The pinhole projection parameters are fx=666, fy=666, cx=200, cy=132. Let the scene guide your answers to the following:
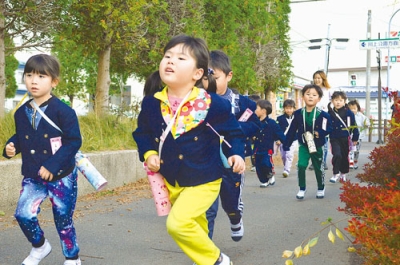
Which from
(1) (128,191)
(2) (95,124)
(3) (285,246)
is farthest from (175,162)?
(2) (95,124)

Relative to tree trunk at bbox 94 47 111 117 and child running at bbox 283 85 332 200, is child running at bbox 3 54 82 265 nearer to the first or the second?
child running at bbox 283 85 332 200

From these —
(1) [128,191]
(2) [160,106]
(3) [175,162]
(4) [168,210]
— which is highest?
(2) [160,106]

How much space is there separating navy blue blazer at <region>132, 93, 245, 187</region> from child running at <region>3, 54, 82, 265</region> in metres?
0.67

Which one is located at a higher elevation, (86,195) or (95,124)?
(95,124)

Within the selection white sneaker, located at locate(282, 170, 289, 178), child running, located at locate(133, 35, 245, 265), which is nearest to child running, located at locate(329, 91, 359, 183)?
white sneaker, located at locate(282, 170, 289, 178)

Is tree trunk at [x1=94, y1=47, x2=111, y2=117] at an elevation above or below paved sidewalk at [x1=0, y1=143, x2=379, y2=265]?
above

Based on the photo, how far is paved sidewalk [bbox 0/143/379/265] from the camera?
18.7 feet

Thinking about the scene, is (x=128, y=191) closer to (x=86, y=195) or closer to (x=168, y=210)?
(x=86, y=195)

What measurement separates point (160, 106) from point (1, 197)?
174 inches

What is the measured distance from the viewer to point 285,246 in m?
6.31

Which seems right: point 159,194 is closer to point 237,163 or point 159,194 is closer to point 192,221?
point 192,221

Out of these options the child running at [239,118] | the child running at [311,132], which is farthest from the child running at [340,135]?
the child running at [239,118]

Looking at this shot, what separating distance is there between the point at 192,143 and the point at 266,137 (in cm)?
755

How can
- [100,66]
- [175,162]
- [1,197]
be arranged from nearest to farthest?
[175,162] → [1,197] → [100,66]
